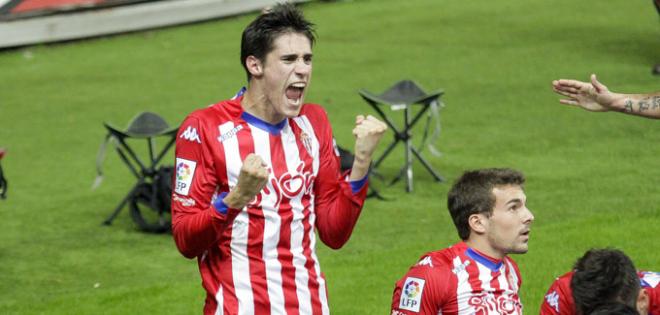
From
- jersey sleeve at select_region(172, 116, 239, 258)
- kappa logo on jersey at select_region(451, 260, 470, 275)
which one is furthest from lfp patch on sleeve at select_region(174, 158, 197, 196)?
kappa logo on jersey at select_region(451, 260, 470, 275)

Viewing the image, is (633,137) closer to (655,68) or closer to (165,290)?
(655,68)

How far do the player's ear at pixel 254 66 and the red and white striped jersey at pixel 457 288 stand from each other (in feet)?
4.67

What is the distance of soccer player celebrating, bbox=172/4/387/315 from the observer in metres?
5.75

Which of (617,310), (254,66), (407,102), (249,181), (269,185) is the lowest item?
(407,102)

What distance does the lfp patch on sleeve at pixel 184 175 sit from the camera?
571cm

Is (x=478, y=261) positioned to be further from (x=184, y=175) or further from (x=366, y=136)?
(x=184, y=175)

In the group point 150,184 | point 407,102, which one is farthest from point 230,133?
point 407,102

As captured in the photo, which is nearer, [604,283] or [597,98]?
[604,283]

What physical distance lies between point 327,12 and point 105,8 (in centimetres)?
401

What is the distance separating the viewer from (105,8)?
21547 millimetres

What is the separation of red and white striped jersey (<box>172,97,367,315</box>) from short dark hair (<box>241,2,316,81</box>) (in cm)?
34

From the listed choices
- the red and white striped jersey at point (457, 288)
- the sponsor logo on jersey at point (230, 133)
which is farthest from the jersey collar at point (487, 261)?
the sponsor logo on jersey at point (230, 133)

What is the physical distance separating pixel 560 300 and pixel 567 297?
4cm

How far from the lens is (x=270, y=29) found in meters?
5.77
